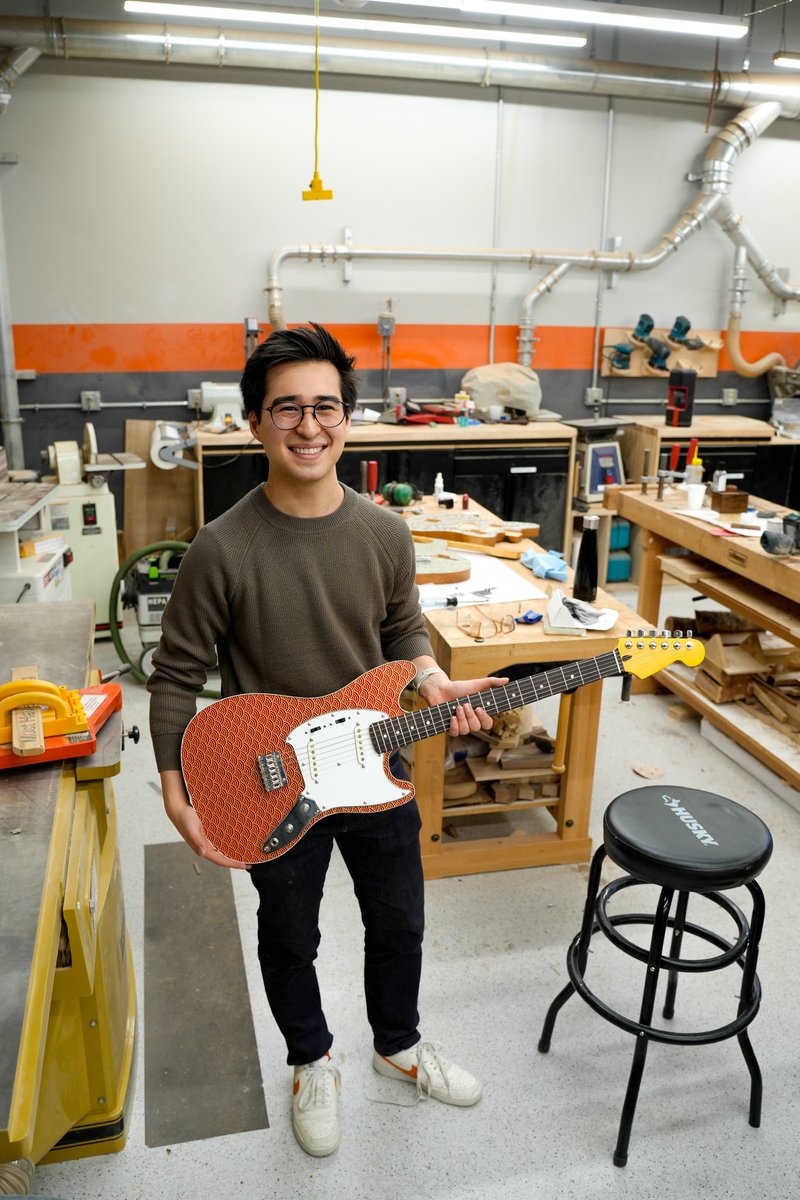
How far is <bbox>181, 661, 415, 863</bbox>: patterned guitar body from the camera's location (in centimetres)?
167

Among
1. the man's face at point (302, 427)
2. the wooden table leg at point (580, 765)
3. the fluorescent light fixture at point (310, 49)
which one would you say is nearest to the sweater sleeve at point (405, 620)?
the man's face at point (302, 427)

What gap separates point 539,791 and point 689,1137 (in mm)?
1124

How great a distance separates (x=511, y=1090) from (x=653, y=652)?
3.53 ft

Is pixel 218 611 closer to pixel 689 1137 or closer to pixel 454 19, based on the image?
pixel 689 1137

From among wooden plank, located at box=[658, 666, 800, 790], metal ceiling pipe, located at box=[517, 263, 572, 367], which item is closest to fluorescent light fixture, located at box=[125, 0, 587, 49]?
metal ceiling pipe, located at box=[517, 263, 572, 367]

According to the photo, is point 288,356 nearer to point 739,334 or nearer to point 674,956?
point 674,956

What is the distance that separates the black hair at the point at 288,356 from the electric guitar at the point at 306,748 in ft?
1.75

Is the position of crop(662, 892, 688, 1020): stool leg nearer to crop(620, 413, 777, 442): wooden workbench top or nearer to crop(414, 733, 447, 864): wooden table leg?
crop(414, 733, 447, 864): wooden table leg

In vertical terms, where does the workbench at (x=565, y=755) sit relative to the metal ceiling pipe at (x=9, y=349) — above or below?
below

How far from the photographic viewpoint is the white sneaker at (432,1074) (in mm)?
2010

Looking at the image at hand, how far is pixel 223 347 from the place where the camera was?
219 inches

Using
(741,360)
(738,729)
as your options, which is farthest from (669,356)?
(738,729)

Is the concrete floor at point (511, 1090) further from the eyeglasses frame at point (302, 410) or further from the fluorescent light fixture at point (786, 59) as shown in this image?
the fluorescent light fixture at point (786, 59)

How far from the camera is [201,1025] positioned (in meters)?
2.23
